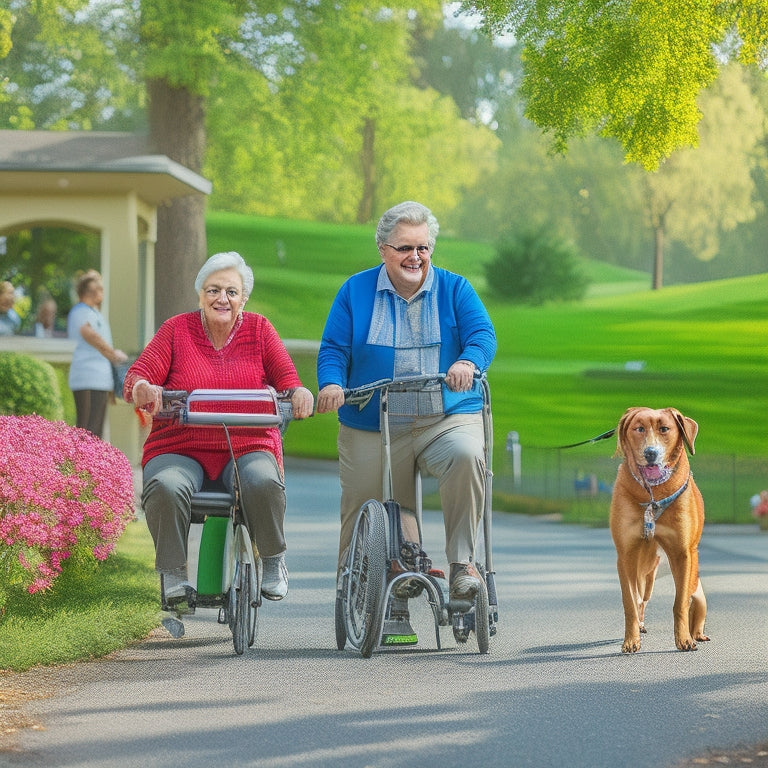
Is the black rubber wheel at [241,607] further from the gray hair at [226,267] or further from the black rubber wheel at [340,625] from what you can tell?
the gray hair at [226,267]

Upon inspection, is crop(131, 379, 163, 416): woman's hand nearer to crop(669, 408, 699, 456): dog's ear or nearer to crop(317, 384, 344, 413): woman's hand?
crop(317, 384, 344, 413): woman's hand

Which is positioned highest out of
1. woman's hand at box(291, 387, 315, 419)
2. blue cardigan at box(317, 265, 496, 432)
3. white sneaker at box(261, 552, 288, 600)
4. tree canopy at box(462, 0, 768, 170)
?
tree canopy at box(462, 0, 768, 170)

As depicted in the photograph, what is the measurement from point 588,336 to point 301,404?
117ft

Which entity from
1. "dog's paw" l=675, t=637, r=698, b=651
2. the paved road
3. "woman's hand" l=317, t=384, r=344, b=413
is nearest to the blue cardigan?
"woman's hand" l=317, t=384, r=344, b=413

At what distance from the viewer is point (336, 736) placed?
5.23 metres

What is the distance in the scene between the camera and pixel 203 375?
22.9 ft

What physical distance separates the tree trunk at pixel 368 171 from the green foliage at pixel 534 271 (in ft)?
17.3

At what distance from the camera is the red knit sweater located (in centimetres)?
696

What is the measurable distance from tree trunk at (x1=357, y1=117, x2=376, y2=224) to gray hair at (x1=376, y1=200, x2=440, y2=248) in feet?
122

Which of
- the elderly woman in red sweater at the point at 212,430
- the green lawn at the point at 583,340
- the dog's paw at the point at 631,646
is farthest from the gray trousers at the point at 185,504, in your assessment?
the green lawn at the point at 583,340

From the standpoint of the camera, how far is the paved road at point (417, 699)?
197 inches

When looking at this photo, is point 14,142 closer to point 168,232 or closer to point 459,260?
point 168,232

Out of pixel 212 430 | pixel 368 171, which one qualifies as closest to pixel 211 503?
pixel 212 430

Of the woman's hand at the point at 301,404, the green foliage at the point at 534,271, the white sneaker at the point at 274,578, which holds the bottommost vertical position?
the white sneaker at the point at 274,578
